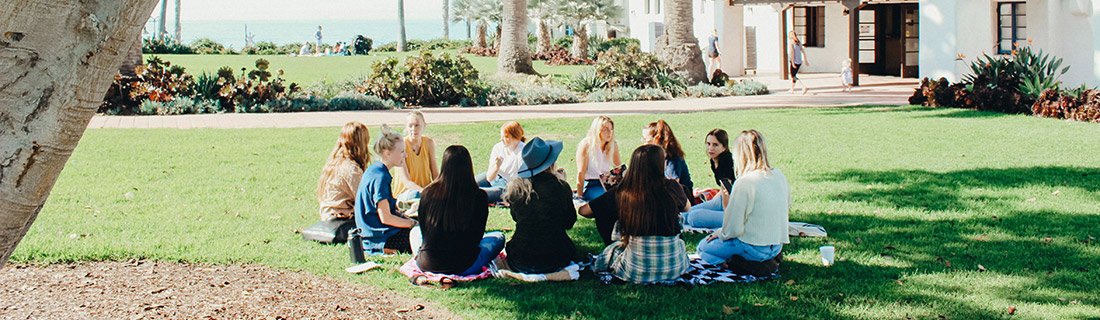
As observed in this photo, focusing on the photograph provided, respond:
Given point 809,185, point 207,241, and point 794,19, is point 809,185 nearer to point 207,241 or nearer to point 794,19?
point 207,241

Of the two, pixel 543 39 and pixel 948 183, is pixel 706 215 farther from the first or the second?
pixel 543 39

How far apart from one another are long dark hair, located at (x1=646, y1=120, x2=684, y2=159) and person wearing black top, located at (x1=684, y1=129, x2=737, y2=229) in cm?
43

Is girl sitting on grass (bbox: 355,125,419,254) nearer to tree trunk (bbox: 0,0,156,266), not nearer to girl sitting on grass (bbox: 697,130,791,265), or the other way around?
girl sitting on grass (bbox: 697,130,791,265)

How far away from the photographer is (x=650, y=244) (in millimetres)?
6895

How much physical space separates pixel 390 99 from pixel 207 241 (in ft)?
42.1

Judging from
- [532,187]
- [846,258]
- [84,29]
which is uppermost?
[84,29]

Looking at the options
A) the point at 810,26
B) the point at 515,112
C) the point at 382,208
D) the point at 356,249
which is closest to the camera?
the point at 356,249

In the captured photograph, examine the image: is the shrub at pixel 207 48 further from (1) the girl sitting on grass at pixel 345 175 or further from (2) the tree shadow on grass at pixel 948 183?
(1) the girl sitting on grass at pixel 345 175

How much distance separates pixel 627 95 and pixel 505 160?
12.9m

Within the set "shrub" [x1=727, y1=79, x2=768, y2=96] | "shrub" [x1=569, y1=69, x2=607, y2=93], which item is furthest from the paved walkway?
"shrub" [x1=569, y1=69, x2=607, y2=93]

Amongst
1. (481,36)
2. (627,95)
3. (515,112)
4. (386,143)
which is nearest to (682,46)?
(627,95)

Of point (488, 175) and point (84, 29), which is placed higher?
point (84, 29)

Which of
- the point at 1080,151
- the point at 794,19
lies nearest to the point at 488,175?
the point at 1080,151

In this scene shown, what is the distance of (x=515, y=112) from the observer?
777 inches
